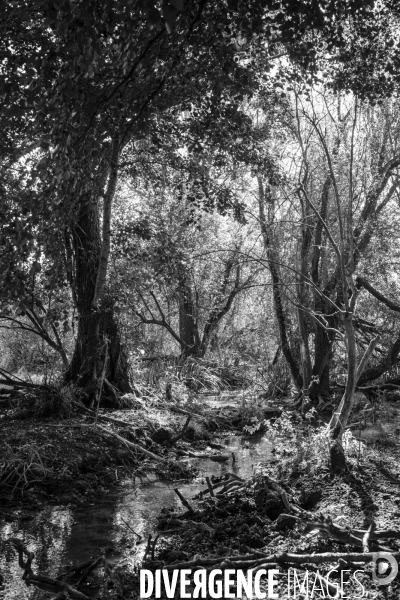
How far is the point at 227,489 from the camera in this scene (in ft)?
22.6

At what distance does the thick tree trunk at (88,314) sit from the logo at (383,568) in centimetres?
731

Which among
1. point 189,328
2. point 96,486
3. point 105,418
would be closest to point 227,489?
point 96,486

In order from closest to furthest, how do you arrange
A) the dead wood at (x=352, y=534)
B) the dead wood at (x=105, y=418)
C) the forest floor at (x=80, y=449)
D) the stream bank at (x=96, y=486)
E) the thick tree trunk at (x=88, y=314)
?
the dead wood at (x=352, y=534) < the stream bank at (x=96, y=486) < the forest floor at (x=80, y=449) < the dead wood at (x=105, y=418) < the thick tree trunk at (x=88, y=314)

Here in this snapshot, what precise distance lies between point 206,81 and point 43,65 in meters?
3.09

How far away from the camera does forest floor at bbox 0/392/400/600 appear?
4.44 m

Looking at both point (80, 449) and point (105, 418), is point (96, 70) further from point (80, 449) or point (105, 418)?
point (105, 418)

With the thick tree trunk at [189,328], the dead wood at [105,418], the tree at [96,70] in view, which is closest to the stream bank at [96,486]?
the dead wood at [105,418]

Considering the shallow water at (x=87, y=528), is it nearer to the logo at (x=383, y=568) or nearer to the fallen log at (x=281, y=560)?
the fallen log at (x=281, y=560)

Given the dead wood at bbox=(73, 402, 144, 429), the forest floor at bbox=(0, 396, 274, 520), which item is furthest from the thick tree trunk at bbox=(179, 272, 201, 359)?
the dead wood at bbox=(73, 402, 144, 429)

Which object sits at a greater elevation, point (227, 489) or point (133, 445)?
point (133, 445)

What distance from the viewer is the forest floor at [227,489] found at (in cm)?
444

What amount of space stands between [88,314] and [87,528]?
17.2 feet

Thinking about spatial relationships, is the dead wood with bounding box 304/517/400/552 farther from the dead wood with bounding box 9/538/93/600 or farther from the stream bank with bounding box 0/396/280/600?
the dead wood with bounding box 9/538/93/600

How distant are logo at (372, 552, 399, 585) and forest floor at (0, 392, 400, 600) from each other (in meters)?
0.05
